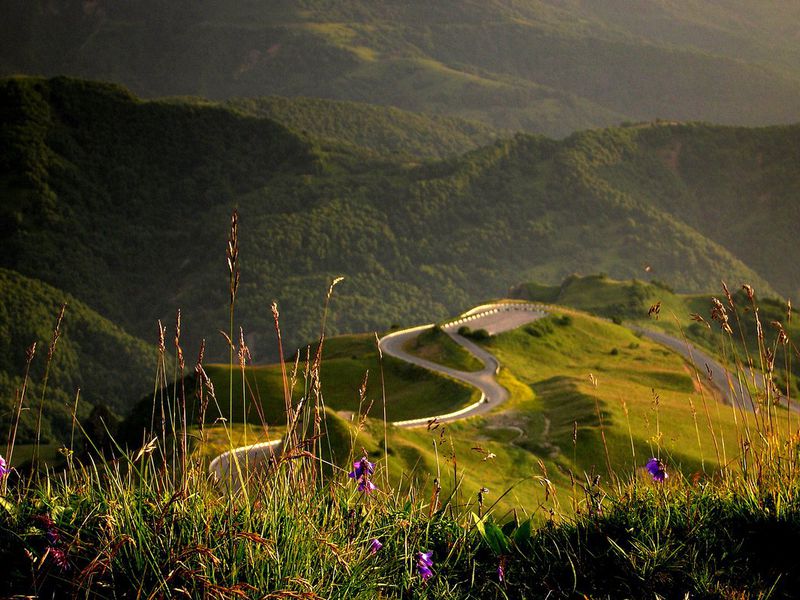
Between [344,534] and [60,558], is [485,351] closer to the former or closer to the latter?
[344,534]

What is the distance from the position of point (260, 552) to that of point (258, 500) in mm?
643

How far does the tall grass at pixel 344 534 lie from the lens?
19.1 ft

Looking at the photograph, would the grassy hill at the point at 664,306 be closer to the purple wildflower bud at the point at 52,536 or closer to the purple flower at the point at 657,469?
the purple flower at the point at 657,469

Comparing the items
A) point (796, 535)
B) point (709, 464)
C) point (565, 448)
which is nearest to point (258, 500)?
point (796, 535)

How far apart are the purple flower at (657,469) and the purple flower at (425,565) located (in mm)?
2417

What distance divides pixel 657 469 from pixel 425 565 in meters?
2.59

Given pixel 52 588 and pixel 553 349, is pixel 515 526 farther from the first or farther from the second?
pixel 553 349

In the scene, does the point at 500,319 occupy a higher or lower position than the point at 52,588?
lower

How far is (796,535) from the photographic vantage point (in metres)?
7.11

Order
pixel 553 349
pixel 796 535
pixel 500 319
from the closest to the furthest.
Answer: pixel 796 535
pixel 553 349
pixel 500 319

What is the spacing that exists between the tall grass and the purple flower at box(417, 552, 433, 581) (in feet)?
0.16

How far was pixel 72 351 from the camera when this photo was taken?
166 m

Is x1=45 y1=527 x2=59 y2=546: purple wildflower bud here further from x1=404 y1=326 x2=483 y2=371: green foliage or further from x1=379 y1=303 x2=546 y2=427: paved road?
x1=404 y1=326 x2=483 y2=371: green foliage

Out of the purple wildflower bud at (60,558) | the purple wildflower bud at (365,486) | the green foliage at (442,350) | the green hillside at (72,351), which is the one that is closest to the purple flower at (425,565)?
the purple wildflower bud at (365,486)
